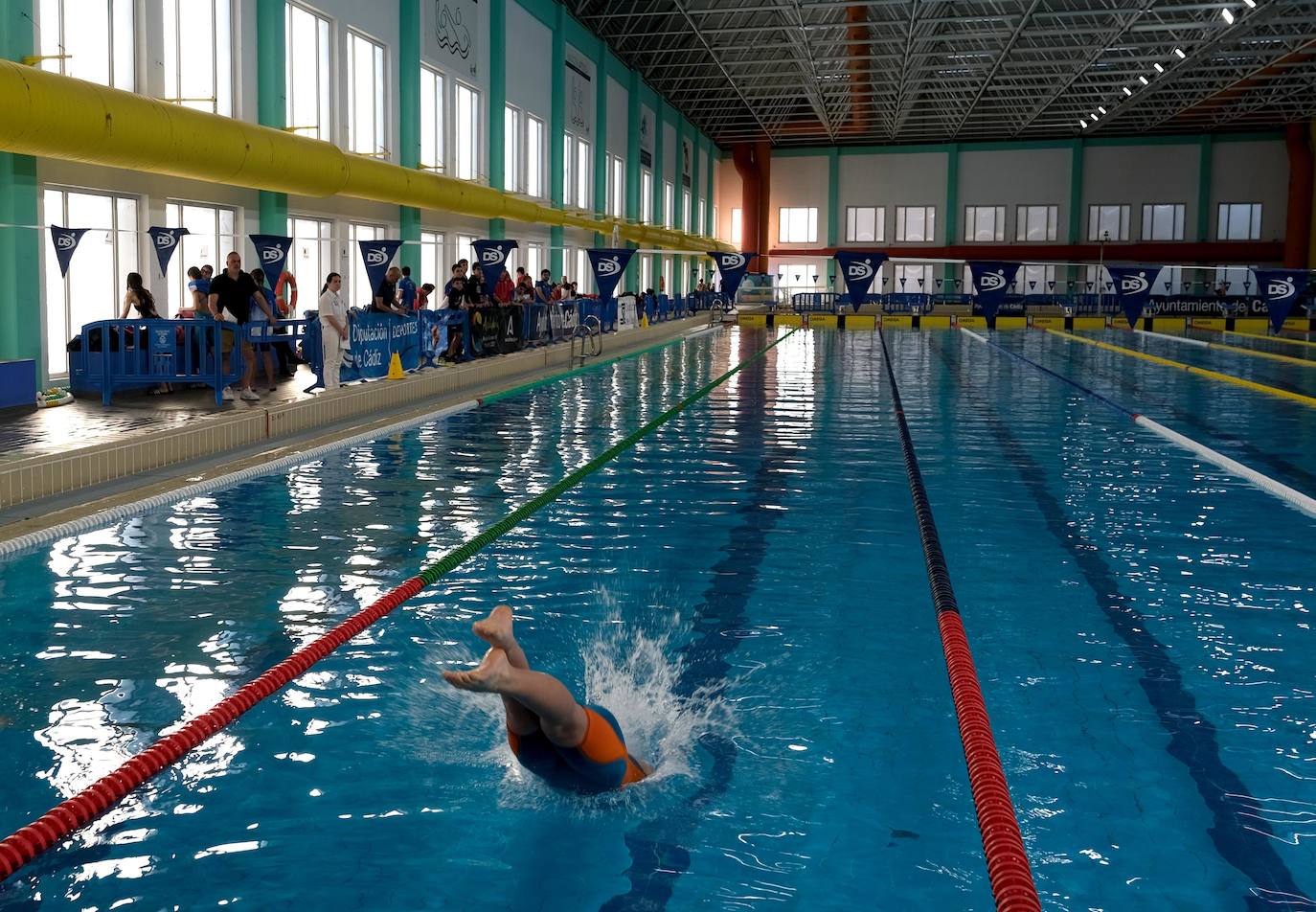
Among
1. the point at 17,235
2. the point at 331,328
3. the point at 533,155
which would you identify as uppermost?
the point at 533,155

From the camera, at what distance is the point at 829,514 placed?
6867 mm

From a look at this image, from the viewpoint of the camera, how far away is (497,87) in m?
22.0

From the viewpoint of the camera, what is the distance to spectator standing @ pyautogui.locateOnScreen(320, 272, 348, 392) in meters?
10.8

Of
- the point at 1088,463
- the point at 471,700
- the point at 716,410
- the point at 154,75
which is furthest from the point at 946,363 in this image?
the point at 471,700

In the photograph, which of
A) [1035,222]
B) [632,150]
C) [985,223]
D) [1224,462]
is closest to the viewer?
[1224,462]

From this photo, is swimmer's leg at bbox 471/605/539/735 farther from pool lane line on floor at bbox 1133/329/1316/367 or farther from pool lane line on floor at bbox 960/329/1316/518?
pool lane line on floor at bbox 1133/329/1316/367

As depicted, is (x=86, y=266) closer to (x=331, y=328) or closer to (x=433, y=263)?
(x=331, y=328)

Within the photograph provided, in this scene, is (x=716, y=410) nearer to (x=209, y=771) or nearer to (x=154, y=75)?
(x=154, y=75)

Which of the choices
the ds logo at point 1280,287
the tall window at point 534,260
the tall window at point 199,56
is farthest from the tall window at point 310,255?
the ds logo at point 1280,287

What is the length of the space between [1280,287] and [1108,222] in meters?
18.8

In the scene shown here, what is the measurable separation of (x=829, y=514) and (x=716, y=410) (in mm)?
5011

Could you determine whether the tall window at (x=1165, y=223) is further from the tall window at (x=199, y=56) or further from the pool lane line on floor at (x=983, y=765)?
the pool lane line on floor at (x=983, y=765)

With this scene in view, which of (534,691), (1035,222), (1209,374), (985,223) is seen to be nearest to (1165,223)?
(1035,222)

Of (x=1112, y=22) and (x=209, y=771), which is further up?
(x=1112, y=22)
